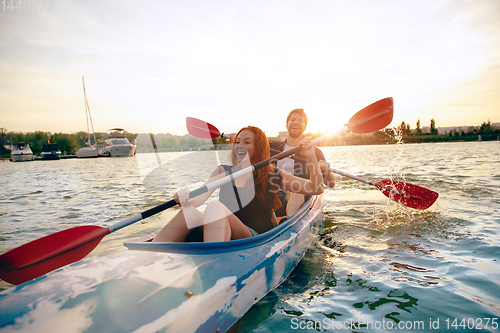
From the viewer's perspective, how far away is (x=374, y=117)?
12.1ft

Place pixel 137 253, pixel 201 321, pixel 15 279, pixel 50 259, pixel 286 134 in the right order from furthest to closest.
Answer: pixel 286 134 < pixel 50 259 < pixel 15 279 < pixel 137 253 < pixel 201 321

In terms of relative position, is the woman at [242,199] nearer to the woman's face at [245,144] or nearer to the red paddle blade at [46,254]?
the woman's face at [245,144]

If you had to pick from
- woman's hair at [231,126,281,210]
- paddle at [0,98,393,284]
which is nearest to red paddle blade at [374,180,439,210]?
paddle at [0,98,393,284]

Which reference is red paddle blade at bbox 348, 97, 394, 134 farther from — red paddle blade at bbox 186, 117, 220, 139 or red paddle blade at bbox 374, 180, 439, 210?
red paddle blade at bbox 186, 117, 220, 139

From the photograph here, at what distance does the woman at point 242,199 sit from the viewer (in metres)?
2.04

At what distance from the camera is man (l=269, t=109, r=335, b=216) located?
12.2ft

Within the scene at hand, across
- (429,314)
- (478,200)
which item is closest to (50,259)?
(429,314)

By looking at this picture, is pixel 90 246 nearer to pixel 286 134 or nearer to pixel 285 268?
pixel 285 268

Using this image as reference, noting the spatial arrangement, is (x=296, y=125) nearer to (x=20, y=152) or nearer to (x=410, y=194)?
(x=410, y=194)

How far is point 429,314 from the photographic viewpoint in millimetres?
1971

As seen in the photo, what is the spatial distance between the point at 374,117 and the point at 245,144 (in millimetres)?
2241

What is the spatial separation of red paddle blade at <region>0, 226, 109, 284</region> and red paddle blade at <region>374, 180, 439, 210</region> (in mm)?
4835

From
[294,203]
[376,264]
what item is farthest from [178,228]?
[376,264]

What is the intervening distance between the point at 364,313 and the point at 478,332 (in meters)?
0.70
